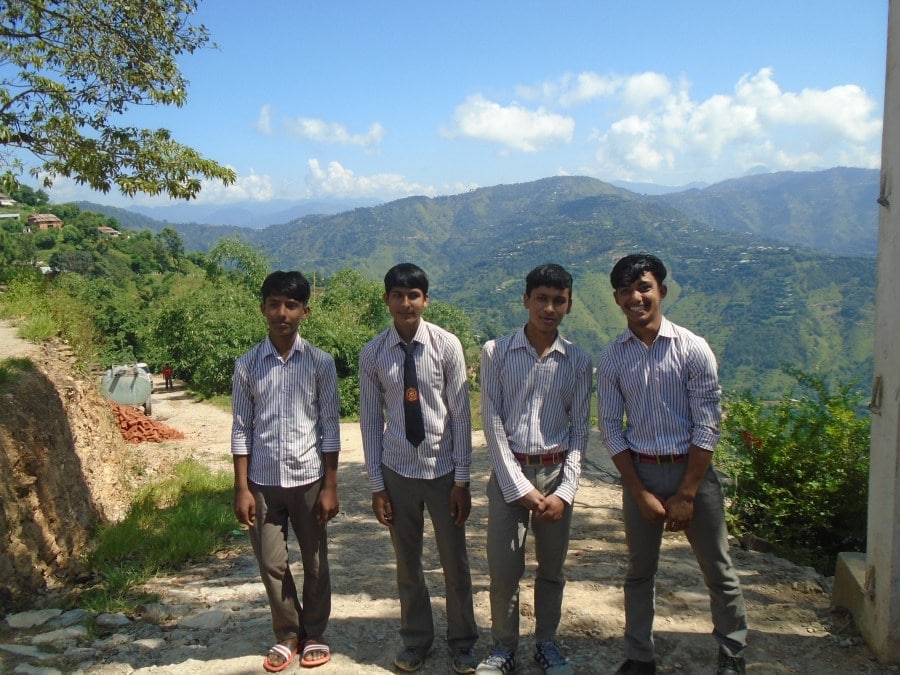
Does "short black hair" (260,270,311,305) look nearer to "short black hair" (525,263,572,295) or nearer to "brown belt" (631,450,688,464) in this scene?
"short black hair" (525,263,572,295)

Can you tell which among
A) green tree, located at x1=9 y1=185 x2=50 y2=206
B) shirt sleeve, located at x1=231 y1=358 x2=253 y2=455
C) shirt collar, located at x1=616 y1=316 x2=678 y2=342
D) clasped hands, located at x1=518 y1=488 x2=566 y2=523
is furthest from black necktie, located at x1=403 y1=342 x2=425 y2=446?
green tree, located at x1=9 y1=185 x2=50 y2=206

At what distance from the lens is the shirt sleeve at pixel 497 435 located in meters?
2.68

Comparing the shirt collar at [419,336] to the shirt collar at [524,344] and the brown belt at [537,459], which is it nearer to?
the shirt collar at [524,344]

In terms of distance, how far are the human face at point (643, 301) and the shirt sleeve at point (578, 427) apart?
10.8 inches

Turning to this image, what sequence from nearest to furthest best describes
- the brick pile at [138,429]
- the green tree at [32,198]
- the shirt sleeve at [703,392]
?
1. the shirt sleeve at [703,392]
2. the brick pile at [138,429]
3. the green tree at [32,198]

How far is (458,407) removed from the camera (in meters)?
2.83

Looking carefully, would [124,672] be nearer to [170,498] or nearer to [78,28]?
[170,498]

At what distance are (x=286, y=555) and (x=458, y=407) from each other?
110cm

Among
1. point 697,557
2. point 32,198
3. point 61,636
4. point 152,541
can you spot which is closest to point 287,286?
point 697,557

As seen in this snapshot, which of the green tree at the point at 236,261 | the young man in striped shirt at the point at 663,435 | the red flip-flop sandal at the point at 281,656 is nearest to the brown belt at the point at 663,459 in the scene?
the young man in striped shirt at the point at 663,435

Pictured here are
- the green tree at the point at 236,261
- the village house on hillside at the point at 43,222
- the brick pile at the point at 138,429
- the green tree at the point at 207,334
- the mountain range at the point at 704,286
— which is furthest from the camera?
the mountain range at the point at 704,286

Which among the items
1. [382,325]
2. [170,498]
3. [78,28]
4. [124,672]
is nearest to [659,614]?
[124,672]

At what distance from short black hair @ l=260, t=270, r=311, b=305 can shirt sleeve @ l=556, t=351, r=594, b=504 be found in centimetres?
132

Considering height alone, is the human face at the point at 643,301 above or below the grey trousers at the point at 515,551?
above
